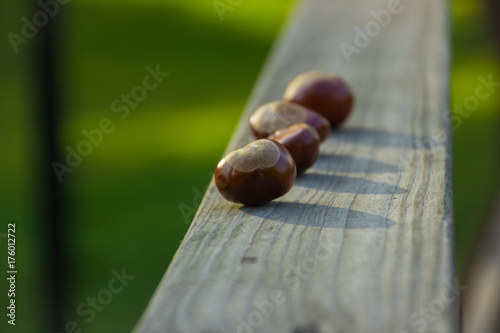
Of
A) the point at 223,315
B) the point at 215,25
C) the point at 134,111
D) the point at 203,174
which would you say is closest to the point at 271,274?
the point at 223,315

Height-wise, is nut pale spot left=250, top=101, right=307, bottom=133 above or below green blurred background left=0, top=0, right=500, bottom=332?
above

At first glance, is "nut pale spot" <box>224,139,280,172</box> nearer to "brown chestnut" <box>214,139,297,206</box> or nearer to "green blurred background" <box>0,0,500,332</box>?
"brown chestnut" <box>214,139,297,206</box>

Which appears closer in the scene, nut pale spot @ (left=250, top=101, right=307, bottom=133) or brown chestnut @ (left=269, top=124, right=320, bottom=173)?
brown chestnut @ (left=269, top=124, right=320, bottom=173)

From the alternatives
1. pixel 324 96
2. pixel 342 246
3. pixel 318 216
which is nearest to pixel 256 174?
pixel 318 216

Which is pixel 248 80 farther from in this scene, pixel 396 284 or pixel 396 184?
pixel 396 284

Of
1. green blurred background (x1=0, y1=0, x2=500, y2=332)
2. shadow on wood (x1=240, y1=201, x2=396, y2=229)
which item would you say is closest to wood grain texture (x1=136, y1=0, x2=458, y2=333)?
shadow on wood (x1=240, y1=201, x2=396, y2=229)

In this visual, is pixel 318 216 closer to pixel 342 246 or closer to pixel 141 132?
pixel 342 246
